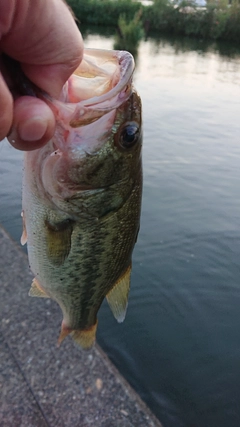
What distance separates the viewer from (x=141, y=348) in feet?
14.6

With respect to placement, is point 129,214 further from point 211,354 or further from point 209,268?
point 209,268

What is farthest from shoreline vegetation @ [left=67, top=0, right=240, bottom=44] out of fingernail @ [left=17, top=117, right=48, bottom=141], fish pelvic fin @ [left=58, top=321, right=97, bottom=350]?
fingernail @ [left=17, top=117, right=48, bottom=141]

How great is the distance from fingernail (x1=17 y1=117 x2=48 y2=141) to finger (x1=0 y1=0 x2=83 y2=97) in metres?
0.12

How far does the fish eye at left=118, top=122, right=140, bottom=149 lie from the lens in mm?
1553

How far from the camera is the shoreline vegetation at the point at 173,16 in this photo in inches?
1385

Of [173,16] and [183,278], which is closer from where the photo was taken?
[183,278]

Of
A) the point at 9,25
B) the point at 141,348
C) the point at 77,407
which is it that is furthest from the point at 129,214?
the point at 141,348

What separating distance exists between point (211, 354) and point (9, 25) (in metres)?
4.21

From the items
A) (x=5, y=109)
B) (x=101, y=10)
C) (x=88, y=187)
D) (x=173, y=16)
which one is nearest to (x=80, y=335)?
(x=88, y=187)

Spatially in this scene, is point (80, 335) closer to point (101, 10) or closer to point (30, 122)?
point (30, 122)

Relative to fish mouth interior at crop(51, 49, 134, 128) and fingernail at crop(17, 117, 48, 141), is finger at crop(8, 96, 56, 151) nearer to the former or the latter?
fingernail at crop(17, 117, 48, 141)

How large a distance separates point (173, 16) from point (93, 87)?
4055cm

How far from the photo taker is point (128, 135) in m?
1.57

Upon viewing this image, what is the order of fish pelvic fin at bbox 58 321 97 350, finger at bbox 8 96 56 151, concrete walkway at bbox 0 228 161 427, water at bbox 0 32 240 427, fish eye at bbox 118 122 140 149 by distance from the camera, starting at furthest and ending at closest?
water at bbox 0 32 240 427 → concrete walkway at bbox 0 228 161 427 → fish pelvic fin at bbox 58 321 97 350 → fish eye at bbox 118 122 140 149 → finger at bbox 8 96 56 151
